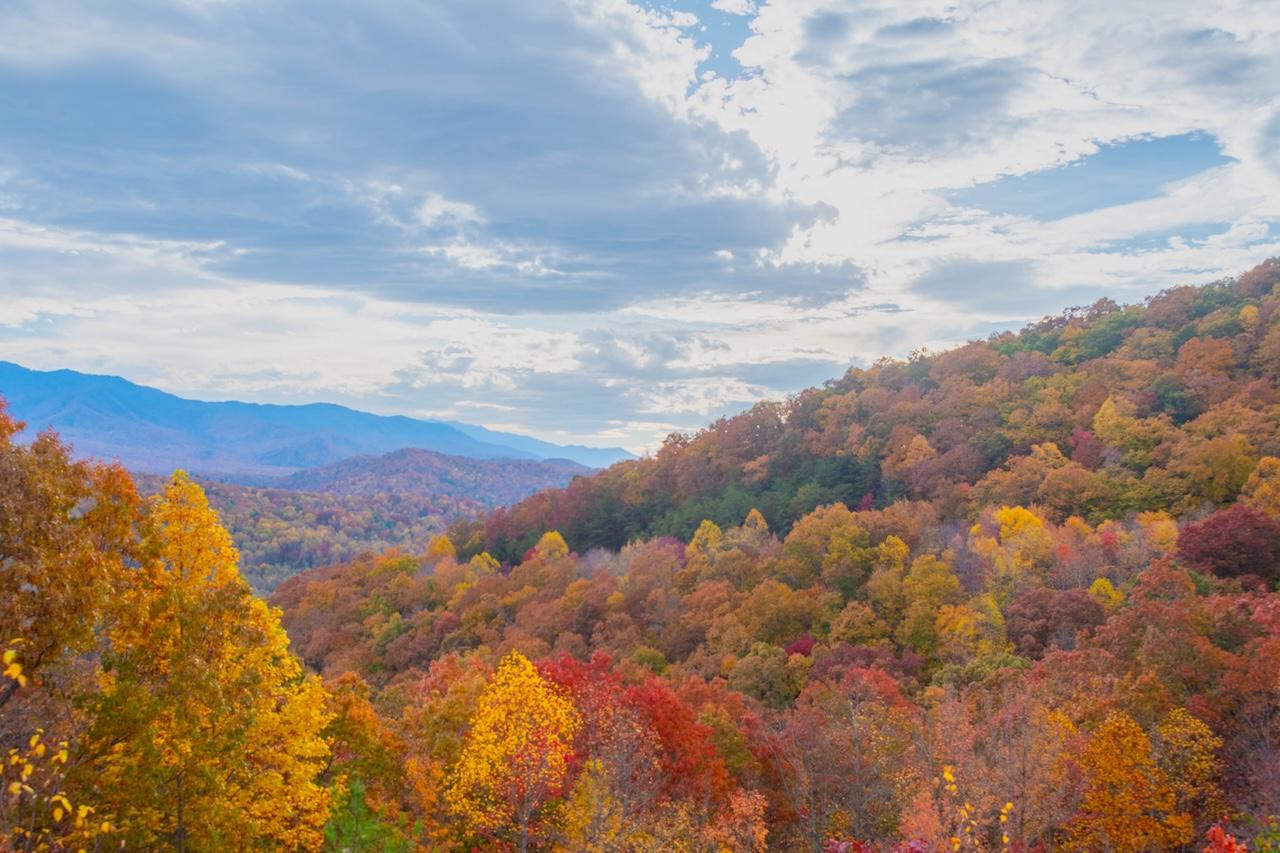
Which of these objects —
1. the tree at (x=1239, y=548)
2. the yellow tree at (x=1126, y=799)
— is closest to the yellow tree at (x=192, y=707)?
the yellow tree at (x=1126, y=799)

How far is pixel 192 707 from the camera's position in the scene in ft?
43.1

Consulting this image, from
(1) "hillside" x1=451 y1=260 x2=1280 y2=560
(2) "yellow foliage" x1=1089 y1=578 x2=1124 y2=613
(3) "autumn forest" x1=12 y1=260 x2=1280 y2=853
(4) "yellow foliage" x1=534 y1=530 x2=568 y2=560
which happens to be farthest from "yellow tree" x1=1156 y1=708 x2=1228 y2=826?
(4) "yellow foliage" x1=534 y1=530 x2=568 y2=560

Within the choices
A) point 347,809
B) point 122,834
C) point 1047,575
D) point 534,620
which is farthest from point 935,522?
point 122,834

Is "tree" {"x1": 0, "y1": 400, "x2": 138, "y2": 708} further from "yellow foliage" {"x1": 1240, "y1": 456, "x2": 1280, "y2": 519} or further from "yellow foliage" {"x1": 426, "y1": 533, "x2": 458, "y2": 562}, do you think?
"yellow foliage" {"x1": 426, "y1": 533, "x2": 458, "y2": 562}

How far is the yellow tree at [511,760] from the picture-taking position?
862 inches

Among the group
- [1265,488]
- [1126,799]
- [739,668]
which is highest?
[1265,488]

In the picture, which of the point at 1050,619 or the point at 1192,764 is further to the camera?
the point at 1050,619

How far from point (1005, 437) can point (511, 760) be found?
7180 cm

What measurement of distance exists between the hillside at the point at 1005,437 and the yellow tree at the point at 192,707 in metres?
58.5

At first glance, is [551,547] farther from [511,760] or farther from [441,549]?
[511,760]

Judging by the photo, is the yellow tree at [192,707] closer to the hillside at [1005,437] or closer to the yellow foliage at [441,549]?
the hillside at [1005,437]

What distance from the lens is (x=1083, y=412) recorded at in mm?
80188

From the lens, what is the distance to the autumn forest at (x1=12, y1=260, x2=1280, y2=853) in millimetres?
12695

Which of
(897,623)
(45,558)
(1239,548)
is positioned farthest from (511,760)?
(1239,548)
